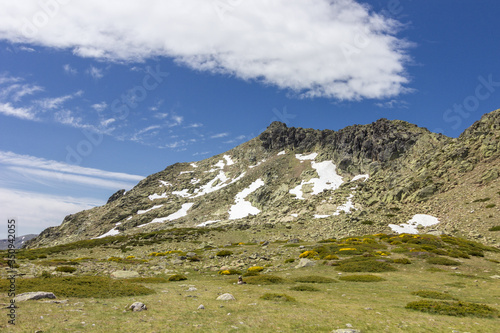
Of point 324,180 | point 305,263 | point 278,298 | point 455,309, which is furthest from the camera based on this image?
point 324,180

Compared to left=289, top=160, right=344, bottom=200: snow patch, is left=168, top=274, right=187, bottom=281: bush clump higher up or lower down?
lower down

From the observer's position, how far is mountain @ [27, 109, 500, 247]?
242 ft

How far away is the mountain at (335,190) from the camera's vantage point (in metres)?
73.8

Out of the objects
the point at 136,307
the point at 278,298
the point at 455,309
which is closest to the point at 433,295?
the point at 455,309

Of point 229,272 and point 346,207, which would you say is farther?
point 346,207

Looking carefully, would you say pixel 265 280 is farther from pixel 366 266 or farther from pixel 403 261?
pixel 403 261

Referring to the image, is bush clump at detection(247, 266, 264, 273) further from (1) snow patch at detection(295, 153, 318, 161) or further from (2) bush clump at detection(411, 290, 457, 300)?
(1) snow patch at detection(295, 153, 318, 161)

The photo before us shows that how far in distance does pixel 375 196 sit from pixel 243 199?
66947 millimetres

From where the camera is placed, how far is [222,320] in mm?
12734

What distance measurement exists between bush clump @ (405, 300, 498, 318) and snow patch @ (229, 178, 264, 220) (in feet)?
364

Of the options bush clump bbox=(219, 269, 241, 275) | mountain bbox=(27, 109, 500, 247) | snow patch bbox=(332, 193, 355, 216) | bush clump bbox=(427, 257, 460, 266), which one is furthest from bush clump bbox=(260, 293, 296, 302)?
snow patch bbox=(332, 193, 355, 216)

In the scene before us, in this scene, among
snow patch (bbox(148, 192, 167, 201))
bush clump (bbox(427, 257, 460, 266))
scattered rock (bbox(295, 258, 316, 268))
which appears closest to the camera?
bush clump (bbox(427, 257, 460, 266))

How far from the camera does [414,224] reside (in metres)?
71.6

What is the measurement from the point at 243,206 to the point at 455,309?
403ft
